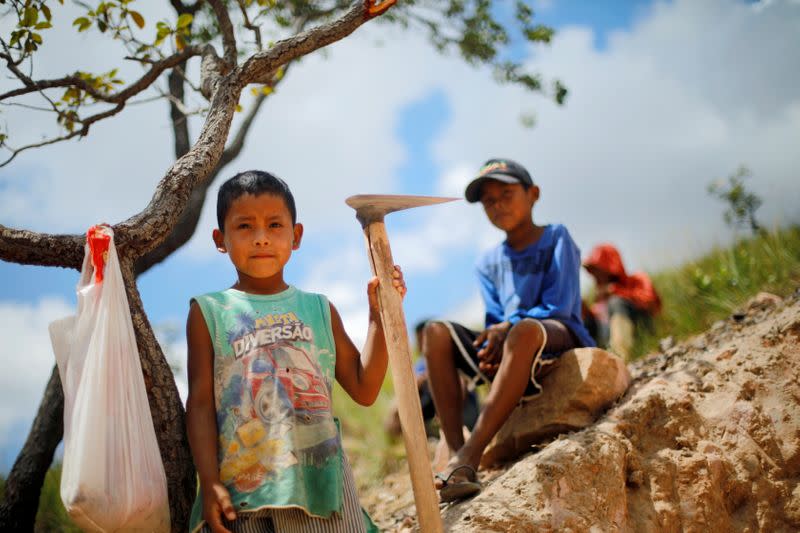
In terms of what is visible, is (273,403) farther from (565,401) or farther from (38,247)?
(565,401)

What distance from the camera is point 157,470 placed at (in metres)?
2.29

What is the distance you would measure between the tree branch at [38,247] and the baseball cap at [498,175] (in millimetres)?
2317

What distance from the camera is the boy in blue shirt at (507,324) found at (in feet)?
Answer: 11.4

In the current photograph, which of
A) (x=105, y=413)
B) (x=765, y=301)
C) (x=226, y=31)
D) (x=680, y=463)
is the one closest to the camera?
(x=105, y=413)

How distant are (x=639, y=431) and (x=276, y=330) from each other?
1923 mm

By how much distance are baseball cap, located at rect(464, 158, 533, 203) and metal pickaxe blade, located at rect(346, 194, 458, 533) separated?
152 centimetres

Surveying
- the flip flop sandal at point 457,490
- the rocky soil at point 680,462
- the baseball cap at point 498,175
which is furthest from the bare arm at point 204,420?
the baseball cap at point 498,175

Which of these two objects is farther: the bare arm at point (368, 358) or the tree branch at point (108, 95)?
the tree branch at point (108, 95)

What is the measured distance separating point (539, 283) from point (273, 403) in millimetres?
1990

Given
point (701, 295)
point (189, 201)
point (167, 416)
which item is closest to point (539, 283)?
point (189, 201)

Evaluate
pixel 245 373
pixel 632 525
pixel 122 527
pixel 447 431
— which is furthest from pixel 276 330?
pixel 632 525

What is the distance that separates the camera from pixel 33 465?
3338mm

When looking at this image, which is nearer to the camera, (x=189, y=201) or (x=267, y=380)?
(x=267, y=380)

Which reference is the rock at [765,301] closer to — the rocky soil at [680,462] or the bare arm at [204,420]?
the rocky soil at [680,462]
